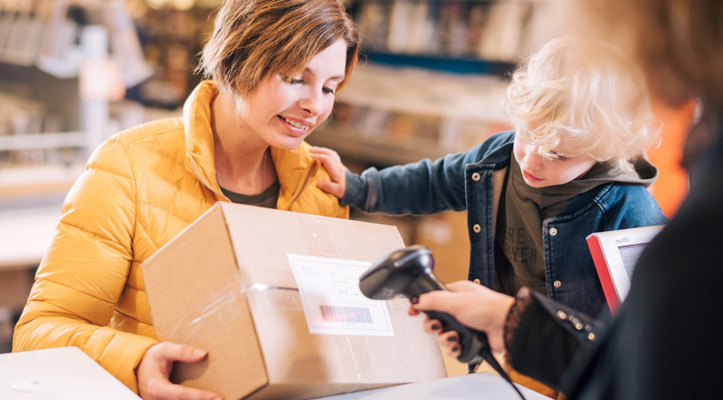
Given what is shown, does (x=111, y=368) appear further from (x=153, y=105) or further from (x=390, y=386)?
(x=153, y=105)

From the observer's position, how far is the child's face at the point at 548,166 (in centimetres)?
138

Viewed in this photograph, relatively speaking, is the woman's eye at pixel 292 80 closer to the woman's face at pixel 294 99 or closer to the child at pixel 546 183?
the woman's face at pixel 294 99

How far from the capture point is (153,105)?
537cm

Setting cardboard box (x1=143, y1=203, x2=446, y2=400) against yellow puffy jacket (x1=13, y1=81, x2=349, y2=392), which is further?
yellow puffy jacket (x1=13, y1=81, x2=349, y2=392)

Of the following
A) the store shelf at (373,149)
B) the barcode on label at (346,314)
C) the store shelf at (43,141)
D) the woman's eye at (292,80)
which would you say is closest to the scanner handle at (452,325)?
the barcode on label at (346,314)

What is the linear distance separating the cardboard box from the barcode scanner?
0.37 feet

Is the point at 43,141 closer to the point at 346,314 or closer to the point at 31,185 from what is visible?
the point at 31,185

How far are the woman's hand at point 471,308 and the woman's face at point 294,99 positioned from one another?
562 millimetres

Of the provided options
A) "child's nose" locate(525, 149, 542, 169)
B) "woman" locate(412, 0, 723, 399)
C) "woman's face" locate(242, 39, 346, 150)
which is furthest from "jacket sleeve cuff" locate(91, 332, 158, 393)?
"child's nose" locate(525, 149, 542, 169)

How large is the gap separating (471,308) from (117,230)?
0.73 m

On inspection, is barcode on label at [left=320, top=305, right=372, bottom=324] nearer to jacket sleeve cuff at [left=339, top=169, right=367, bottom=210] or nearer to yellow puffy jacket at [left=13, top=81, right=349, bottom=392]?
yellow puffy jacket at [left=13, top=81, right=349, bottom=392]

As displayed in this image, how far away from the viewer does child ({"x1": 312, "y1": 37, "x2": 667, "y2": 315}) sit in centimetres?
133

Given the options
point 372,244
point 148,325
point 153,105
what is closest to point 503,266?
point 372,244

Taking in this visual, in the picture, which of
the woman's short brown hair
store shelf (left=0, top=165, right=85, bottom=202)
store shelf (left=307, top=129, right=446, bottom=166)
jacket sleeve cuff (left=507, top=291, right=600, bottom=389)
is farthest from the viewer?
store shelf (left=307, top=129, right=446, bottom=166)
